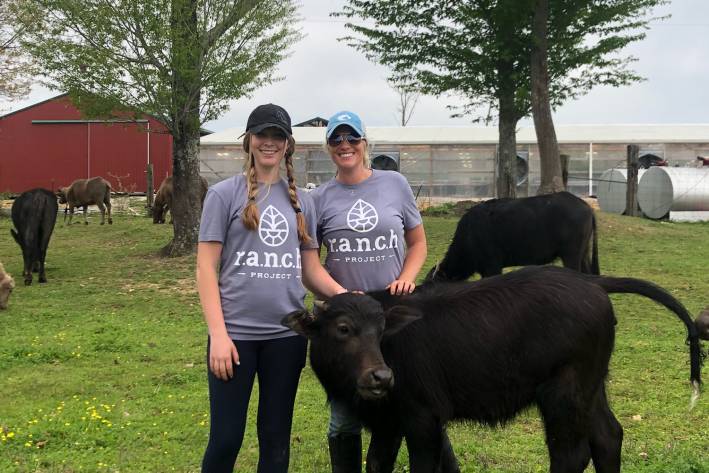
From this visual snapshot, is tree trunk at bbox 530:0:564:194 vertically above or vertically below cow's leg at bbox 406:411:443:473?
above

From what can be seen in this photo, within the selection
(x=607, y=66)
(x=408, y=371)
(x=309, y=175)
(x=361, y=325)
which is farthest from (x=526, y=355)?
(x=309, y=175)

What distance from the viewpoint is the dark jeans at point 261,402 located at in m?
3.34

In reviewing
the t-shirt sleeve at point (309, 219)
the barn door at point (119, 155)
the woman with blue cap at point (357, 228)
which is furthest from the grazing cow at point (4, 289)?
the barn door at point (119, 155)

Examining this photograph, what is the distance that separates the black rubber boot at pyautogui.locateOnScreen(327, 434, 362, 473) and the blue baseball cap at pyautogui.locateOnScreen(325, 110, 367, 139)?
1688 millimetres

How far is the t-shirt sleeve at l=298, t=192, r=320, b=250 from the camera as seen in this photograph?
3.62 meters

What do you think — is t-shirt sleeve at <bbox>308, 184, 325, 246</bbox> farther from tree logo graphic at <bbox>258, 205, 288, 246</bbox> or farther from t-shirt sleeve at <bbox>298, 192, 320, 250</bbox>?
→ tree logo graphic at <bbox>258, 205, 288, 246</bbox>

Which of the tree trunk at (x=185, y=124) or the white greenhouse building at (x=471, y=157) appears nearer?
the tree trunk at (x=185, y=124)

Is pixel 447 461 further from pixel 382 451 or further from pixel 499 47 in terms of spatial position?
pixel 499 47

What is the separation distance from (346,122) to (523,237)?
7420 mm

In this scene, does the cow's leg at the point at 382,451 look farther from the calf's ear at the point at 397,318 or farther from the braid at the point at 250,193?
the braid at the point at 250,193

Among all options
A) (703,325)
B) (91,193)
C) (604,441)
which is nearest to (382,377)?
(604,441)

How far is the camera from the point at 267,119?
11.3 ft

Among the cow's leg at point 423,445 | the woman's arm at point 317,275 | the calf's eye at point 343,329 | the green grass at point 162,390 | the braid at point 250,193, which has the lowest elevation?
the green grass at point 162,390

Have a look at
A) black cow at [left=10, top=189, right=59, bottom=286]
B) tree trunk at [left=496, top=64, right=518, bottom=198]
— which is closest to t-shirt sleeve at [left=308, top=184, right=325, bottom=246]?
black cow at [left=10, top=189, right=59, bottom=286]
